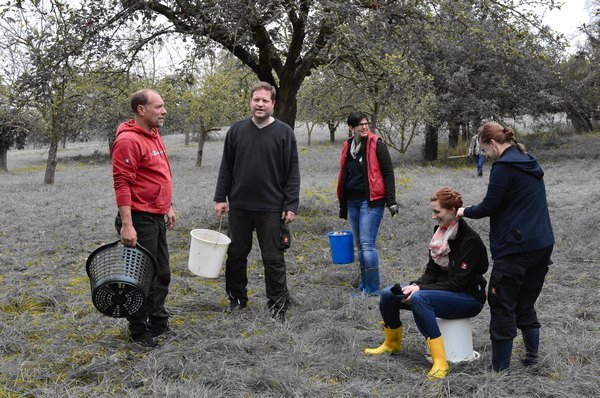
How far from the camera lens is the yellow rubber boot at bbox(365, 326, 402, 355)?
394cm

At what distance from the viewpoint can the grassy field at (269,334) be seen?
3361 millimetres

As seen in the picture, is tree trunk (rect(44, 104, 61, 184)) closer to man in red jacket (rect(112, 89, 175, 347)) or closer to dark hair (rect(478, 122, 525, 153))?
man in red jacket (rect(112, 89, 175, 347))

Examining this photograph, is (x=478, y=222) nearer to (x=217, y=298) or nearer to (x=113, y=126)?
(x=217, y=298)

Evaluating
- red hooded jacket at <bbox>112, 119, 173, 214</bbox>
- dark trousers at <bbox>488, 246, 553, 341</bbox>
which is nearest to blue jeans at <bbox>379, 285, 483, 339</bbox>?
→ dark trousers at <bbox>488, 246, 553, 341</bbox>

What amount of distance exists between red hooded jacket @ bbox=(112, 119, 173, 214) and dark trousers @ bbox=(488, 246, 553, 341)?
93.3 inches

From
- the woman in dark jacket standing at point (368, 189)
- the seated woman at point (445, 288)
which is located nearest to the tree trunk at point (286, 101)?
the woman in dark jacket standing at point (368, 189)

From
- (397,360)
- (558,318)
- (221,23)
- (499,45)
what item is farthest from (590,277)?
(221,23)

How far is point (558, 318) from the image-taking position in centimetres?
480

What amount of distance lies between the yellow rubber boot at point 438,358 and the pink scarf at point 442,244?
53cm

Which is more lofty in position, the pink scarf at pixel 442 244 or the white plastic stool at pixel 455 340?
the pink scarf at pixel 442 244

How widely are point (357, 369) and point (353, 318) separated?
3.88ft

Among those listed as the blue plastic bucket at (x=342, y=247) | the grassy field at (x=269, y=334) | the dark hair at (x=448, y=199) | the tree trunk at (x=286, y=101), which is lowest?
the grassy field at (x=269, y=334)

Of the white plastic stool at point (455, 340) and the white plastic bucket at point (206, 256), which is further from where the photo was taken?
the white plastic bucket at point (206, 256)

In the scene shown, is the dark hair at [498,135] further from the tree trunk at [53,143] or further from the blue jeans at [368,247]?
the tree trunk at [53,143]
